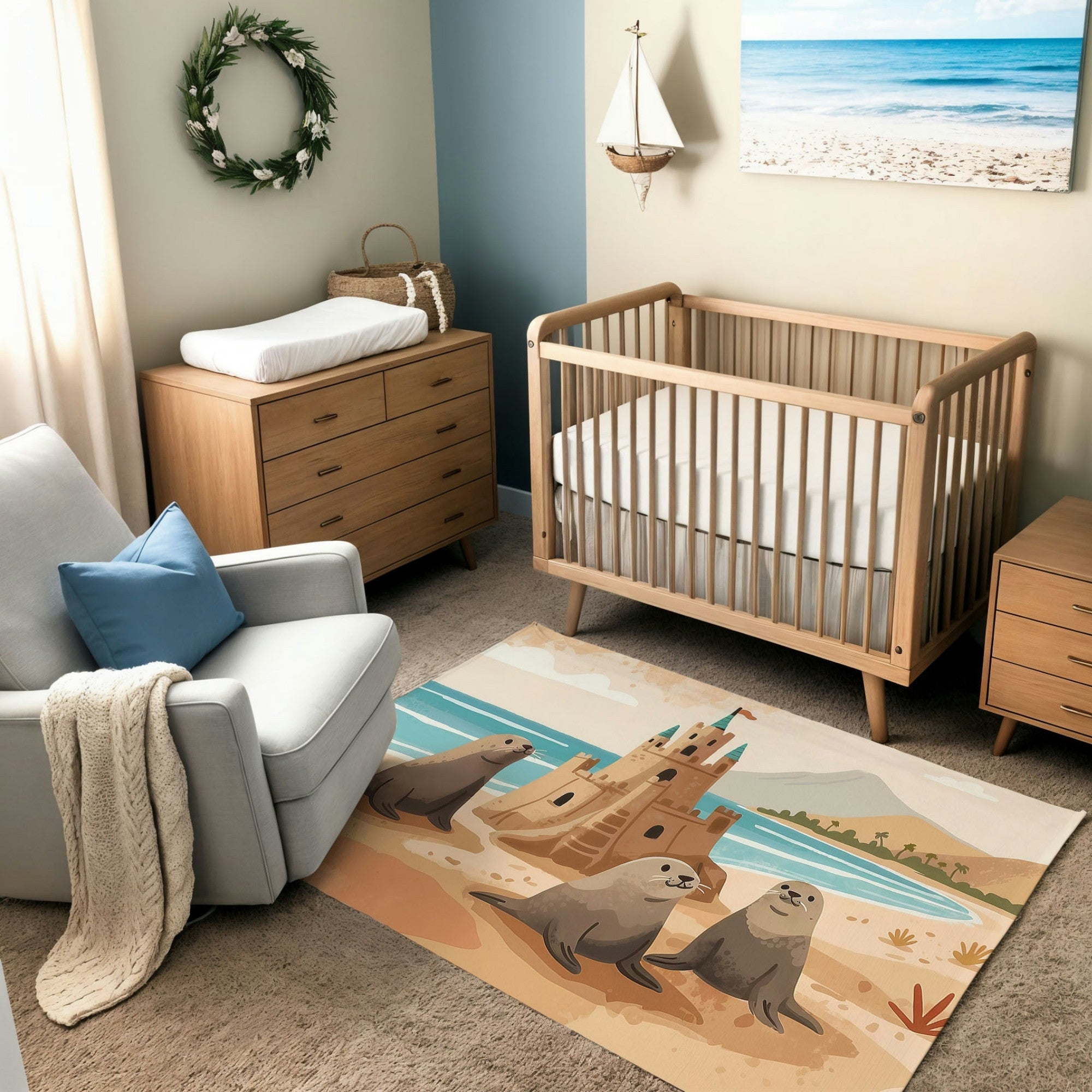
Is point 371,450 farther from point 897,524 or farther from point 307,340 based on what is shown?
point 897,524

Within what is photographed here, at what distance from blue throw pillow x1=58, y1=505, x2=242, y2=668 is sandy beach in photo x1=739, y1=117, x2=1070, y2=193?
181 centimetres

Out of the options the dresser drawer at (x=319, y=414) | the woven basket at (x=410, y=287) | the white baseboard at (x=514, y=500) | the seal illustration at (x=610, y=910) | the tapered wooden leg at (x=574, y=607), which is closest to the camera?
the seal illustration at (x=610, y=910)

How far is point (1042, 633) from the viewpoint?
7.64 ft

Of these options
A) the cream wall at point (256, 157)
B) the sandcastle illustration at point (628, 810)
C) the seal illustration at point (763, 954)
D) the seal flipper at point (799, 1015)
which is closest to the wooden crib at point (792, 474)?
the sandcastle illustration at point (628, 810)

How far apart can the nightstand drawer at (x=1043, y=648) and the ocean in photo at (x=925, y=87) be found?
3.56 feet

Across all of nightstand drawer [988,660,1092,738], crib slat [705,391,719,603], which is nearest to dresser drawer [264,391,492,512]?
crib slat [705,391,719,603]

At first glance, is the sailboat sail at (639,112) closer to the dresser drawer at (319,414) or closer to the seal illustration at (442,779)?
the dresser drawer at (319,414)

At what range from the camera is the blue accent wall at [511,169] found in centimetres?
341

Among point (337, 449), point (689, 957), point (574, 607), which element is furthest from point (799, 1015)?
point (337, 449)

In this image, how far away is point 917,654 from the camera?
2.48 m

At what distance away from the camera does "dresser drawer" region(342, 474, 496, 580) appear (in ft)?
10.5

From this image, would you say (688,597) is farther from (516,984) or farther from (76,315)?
(76,315)

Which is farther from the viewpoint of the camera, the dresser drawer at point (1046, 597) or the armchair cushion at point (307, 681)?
the dresser drawer at point (1046, 597)

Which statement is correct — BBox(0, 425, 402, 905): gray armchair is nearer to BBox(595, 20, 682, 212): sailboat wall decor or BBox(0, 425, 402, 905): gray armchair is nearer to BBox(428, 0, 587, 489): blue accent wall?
BBox(595, 20, 682, 212): sailboat wall decor
